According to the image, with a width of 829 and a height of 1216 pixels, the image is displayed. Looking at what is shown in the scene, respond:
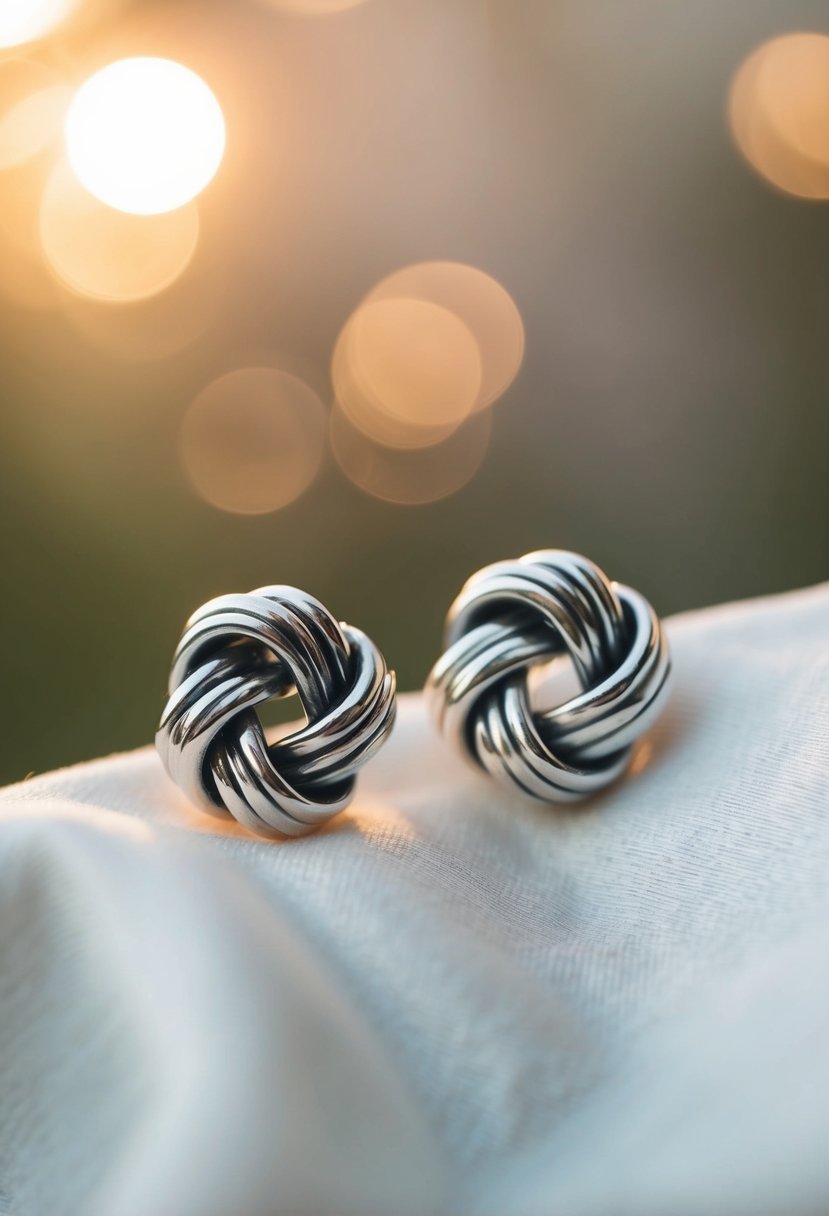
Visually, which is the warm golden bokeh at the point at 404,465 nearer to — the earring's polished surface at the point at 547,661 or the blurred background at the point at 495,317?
the blurred background at the point at 495,317

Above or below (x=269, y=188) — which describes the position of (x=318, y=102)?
above

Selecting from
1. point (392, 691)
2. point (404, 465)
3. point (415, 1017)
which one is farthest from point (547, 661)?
point (404, 465)

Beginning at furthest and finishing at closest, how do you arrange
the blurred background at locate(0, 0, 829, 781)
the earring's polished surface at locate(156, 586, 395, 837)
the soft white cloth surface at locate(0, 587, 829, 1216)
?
the blurred background at locate(0, 0, 829, 781)
the earring's polished surface at locate(156, 586, 395, 837)
the soft white cloth surface at locate(0, 587, 829, 1216)

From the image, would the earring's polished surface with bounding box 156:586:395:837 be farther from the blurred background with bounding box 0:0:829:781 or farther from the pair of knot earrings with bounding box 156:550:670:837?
the blurred background with bounding box 0:0:829:781

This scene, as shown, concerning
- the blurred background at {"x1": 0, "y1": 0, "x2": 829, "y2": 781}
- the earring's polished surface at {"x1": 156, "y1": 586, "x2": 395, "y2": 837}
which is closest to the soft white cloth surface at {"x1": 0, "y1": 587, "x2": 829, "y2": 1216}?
the earring's polished surface at {"x1": 156, "y1": 586, "x2": 395, "y2": 837}

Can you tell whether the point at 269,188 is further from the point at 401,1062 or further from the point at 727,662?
the point at 401,1062

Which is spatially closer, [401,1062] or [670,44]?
[401,1062]

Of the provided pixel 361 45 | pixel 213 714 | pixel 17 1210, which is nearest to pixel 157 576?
pixel 361 45

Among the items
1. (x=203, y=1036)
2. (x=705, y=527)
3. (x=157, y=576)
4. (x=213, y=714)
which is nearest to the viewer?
(x=203, y=1036)
